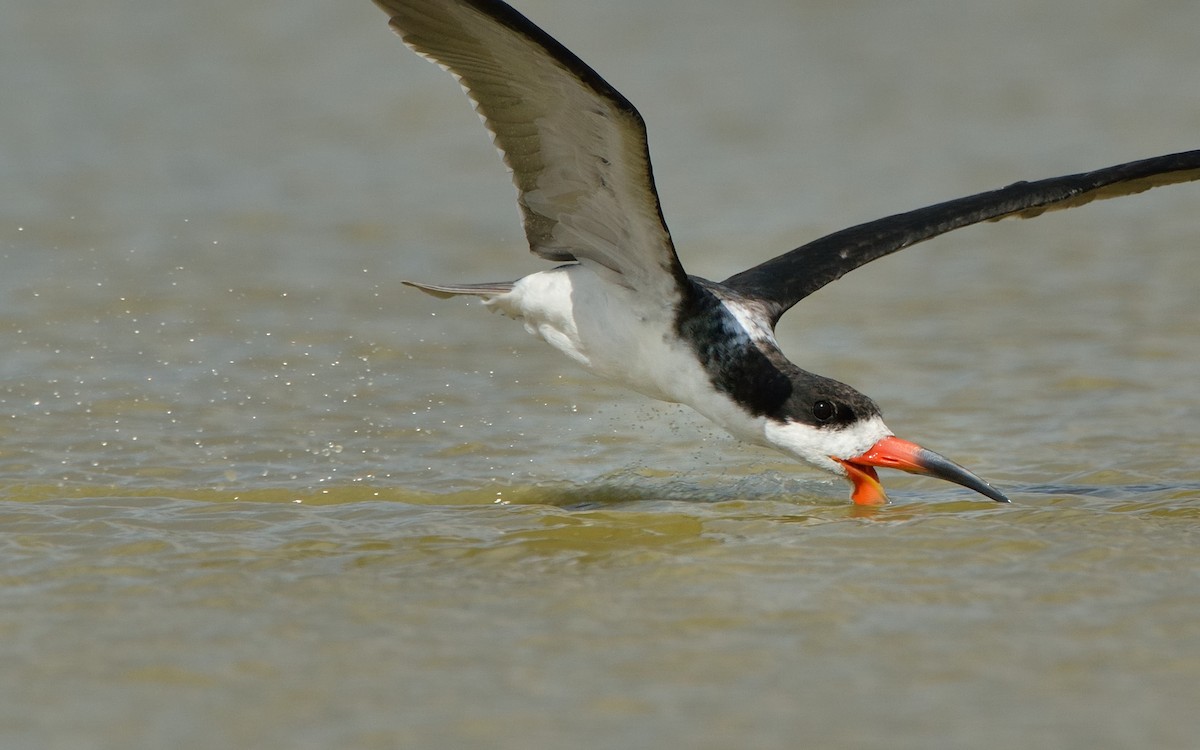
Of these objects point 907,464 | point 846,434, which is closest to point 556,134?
point 846,434

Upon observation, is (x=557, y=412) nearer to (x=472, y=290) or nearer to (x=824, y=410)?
(x=472, y=290)

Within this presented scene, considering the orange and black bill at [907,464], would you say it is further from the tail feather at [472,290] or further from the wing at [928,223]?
the tail feather at [472,290]

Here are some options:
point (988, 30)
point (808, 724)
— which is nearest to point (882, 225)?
point (808, 724)

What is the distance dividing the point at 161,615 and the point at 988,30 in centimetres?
1219

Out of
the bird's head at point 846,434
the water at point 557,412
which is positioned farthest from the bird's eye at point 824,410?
the water at point 557,412

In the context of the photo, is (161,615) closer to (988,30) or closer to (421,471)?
(421,471)

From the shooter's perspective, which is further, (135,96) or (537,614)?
(135,96)

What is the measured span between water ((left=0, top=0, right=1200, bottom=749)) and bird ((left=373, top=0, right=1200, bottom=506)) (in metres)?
0.29

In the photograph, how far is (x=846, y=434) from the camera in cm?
575

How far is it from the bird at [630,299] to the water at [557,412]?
293mm

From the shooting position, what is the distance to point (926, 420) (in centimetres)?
725

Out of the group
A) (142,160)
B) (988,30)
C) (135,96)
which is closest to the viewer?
(142,160)

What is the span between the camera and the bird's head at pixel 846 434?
18.8ft

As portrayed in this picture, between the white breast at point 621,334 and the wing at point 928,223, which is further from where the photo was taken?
the wing at point 928,223
